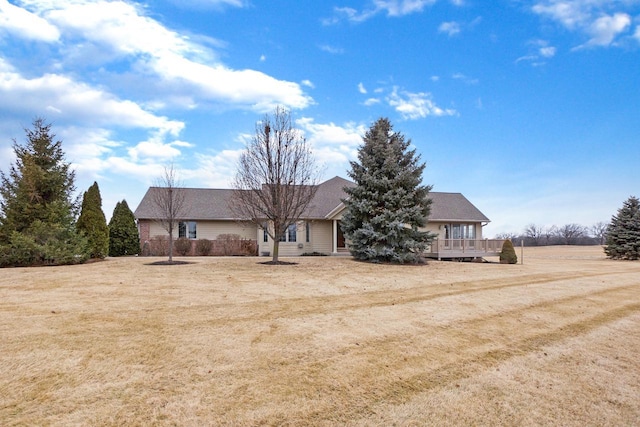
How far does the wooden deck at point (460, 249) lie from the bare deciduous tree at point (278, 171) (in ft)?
36.0

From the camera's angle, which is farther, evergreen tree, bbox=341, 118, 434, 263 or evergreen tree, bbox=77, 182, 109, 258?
evergreen tree, bbox=341, 118, 434, 263

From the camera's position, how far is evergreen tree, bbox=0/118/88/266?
15.5m

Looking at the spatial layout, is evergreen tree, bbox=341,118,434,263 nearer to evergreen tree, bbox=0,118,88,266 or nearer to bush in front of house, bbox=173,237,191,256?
bush in front of house, bbox=173,237,191,256

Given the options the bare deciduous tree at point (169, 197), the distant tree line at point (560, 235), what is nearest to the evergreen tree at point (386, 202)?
the bare deciduous tree at point (169, 197)

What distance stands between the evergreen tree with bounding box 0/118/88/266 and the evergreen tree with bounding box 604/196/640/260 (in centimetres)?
3716

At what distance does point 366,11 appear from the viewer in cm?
1508

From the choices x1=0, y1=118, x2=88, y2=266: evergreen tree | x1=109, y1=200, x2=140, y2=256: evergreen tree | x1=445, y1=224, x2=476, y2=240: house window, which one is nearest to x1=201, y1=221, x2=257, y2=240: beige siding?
x1=109, y1=200, x2=140, y2=256: evergreen tree

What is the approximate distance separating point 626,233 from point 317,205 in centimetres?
2494

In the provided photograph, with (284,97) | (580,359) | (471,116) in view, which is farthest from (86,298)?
(471,116)

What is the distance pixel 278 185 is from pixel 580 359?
12908mm

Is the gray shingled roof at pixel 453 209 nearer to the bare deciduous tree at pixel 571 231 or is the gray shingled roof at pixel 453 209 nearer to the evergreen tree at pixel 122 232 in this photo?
the evergreen tree at pixel 122 232

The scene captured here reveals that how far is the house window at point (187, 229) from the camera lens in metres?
26.5

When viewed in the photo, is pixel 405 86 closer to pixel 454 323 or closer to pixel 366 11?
pixel 366 11

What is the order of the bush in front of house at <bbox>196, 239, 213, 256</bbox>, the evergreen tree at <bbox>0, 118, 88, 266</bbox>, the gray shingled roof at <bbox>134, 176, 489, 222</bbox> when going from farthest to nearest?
the gray shingled roof at <bbox>134, 176, 489, 222</bbox> → the bush in front of house at <bbox>196, 239, 213, 256</bbox> → the evergreen tree at <bbox>0, 118, 88, 266</bbox>
